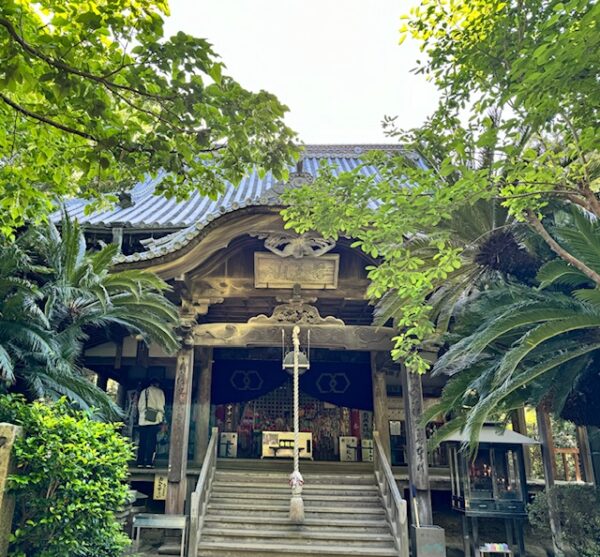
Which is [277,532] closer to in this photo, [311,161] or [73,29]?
[73,29]

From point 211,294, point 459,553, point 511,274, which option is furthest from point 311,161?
point 459,553

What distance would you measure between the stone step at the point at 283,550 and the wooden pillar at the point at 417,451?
818 millimetres

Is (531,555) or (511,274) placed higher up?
(511,274)

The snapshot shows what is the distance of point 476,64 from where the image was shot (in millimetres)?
4539

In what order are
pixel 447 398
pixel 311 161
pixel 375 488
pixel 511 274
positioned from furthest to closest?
pixel 311 161 < pixel 375 488 < pixel 511 274 < pixel 447 398

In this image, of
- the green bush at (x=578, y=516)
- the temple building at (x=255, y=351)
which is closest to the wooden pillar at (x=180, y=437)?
the temple building at (x=255, y=351)

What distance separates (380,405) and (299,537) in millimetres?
4713

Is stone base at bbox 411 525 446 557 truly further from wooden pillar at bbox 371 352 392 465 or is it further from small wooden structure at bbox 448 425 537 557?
wooden pillar at bbox 371 352 392 465

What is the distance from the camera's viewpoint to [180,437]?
8.18m

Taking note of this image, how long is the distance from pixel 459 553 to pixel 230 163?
29.5 feet

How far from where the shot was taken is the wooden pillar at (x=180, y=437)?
7.84 meters

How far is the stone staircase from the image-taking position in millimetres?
7227

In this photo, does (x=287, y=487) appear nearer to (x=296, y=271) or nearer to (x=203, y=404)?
(x=203, y=404)

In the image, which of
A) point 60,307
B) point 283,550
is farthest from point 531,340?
point 60,307
